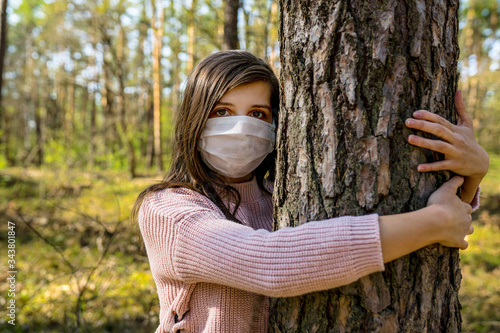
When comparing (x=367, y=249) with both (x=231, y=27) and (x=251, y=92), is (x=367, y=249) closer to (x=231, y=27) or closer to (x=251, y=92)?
(x=251, y=92)

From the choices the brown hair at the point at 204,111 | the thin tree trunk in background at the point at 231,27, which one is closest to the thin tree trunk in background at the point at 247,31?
the thin tree trunk in background at the point at 231,27

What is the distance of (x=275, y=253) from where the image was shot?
1087mm

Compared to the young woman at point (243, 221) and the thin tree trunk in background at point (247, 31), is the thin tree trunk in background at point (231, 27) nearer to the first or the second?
the thin tree trunk in background at point (247, 31)

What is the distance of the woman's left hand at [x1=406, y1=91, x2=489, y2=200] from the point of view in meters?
1.12

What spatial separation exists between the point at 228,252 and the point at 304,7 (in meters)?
0.89

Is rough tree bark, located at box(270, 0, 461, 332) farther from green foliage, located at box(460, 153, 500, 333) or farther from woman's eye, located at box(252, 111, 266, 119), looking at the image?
green foliage, located at box(460, 153, 500, 333)

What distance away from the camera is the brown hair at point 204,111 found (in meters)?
1.57

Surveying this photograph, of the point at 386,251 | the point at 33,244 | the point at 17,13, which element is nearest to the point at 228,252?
the point at 386,251

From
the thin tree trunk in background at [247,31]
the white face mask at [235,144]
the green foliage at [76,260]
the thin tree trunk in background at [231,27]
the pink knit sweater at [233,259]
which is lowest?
the green foliage at [76,260]

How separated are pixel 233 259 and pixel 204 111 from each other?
0.74m

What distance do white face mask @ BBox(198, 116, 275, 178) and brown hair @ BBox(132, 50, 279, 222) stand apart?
5 centimetres

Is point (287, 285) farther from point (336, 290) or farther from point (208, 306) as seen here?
point (208, 306)

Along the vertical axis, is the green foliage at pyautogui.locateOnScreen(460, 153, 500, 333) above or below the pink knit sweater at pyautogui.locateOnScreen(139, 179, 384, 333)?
A: below

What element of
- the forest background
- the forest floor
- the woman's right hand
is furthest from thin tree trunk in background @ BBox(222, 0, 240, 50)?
the woman's right hand
